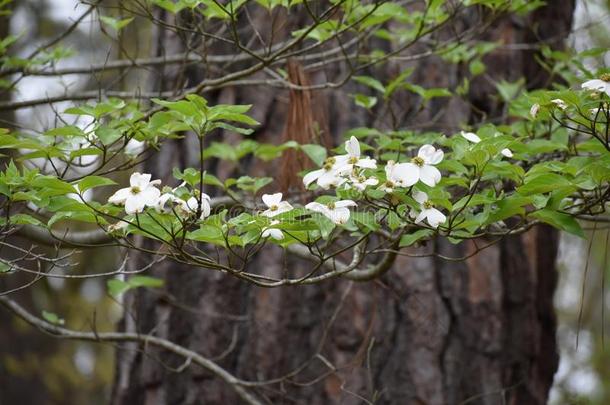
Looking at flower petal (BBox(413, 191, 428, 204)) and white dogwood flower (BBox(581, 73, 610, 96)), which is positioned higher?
white dogwood flower (BBox(581, 73, 610, 96))

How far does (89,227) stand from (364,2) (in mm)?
4359

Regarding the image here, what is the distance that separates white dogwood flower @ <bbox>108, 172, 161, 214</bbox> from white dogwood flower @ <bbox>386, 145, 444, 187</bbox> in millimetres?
401

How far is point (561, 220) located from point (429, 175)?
0.30m

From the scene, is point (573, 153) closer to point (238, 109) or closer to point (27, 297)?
point (238, 109)

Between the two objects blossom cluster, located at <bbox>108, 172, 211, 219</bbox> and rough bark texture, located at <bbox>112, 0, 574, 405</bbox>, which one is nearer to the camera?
blossom cluster, located at <bbox>108, 172, 211, 219</bbox>

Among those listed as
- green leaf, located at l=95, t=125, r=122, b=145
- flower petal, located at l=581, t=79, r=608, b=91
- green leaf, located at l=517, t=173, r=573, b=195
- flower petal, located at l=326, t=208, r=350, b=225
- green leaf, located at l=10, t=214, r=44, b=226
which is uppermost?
flower petal, located at l=581, t=79, r=608, b=91

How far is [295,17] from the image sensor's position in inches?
114

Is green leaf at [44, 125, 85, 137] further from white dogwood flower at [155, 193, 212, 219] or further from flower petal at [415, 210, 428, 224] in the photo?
flower petal at [415, 210, 428, 224]

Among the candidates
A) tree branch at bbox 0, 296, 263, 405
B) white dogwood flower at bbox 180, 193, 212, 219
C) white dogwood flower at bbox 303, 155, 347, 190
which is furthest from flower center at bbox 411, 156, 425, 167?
tree branch at bbox 0, 296, 263, 405

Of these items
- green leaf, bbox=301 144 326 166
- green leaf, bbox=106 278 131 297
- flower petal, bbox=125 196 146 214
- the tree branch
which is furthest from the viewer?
green leaf, bbox=106 278 131 297

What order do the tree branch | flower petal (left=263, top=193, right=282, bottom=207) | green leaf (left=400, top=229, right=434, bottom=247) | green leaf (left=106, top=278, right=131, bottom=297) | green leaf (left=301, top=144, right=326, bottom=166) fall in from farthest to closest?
green leaf (left=106, top=278, right=131, bottom=297)
the tree branch
green leaf (left=301, top=144, right=326, bottom=166)
green leaf (left=400, top=229, right=434, bottom=247)
flower petal (left=263, top=193, right=282, bottom=207)

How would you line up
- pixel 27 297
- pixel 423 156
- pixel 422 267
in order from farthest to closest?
pixel 27 297, pixel 422 267, pixel 423 156

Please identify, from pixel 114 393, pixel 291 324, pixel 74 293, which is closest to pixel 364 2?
pixel 291 324

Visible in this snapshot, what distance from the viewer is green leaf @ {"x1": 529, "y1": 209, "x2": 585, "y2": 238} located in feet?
A: 4.77
